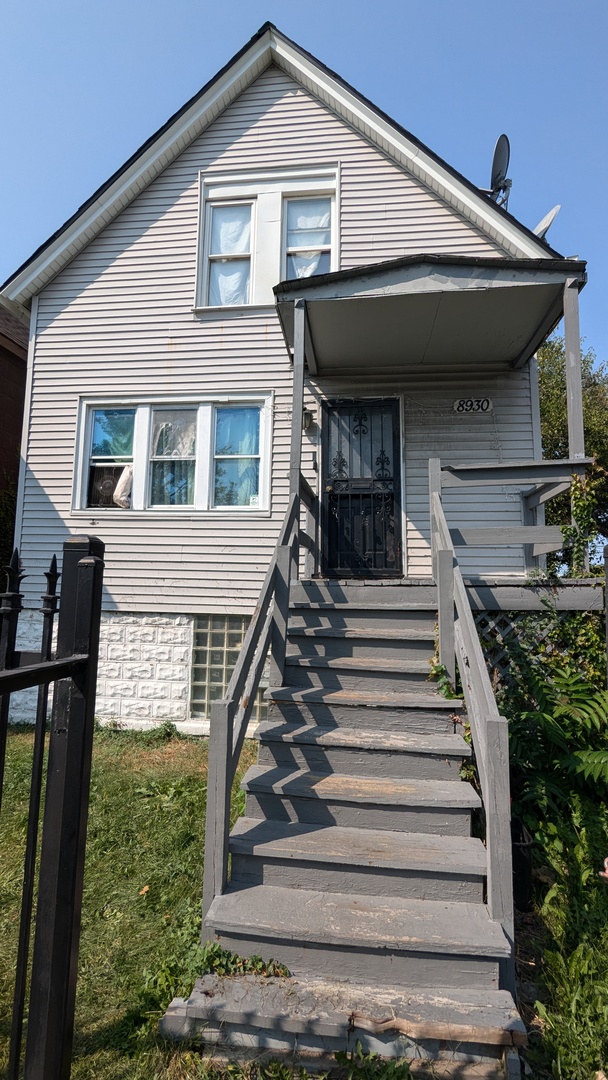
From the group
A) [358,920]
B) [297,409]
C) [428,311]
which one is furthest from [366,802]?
[428,311]

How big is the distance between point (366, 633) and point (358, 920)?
212 cm

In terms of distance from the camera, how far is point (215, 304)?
7605 millimetres

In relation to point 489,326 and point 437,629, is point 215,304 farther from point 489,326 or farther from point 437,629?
point 437,629

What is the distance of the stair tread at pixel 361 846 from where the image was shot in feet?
9.21

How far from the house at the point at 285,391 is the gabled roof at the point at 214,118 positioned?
1.1 inches

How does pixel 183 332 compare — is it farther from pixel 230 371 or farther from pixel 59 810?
pixel 59 810

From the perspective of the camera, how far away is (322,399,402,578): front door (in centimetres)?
691

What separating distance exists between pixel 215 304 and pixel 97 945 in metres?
7.16

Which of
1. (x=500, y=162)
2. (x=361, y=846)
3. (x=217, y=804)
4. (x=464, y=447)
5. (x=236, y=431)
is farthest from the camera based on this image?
(x=500, y=162)

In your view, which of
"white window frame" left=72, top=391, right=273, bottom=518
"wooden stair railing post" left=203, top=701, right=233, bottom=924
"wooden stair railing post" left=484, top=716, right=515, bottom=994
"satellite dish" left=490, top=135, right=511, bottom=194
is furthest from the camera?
"satellite dish" left=490, top=135, right=511, bottom=194

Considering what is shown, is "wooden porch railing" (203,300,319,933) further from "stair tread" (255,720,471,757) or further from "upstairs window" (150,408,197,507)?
"upstairs window" (150,408,197,507)

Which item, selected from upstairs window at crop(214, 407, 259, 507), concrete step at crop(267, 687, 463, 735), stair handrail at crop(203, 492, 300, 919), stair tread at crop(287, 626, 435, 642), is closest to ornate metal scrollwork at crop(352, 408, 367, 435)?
upstairs window at crop(214, 407, 259, 507)

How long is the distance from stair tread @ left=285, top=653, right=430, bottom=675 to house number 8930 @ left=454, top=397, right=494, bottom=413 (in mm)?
3840

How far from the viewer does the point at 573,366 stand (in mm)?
5316
